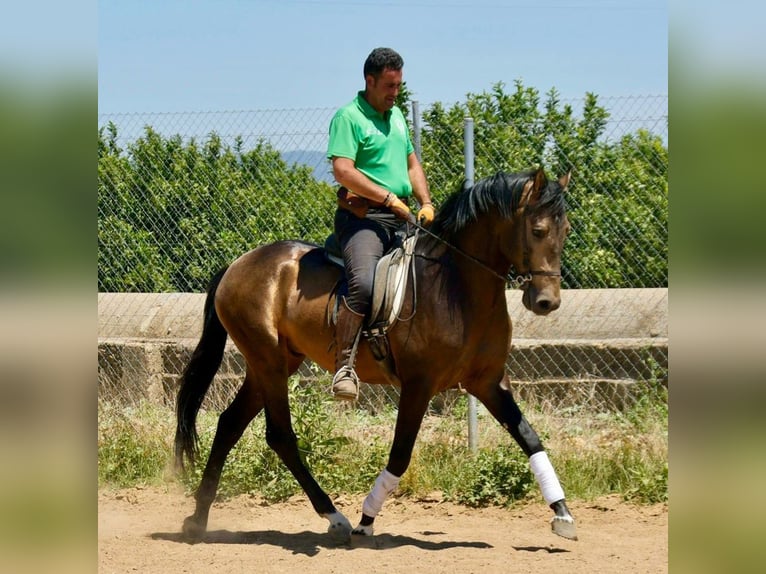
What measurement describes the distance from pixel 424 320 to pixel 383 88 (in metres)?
1.50

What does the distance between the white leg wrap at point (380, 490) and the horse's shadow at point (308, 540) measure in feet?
0.71

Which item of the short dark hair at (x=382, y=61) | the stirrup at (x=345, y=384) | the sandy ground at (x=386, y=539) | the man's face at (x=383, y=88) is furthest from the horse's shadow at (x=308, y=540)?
the short dark hair at (x=382, y=61)

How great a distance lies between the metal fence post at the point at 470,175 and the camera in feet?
24.9

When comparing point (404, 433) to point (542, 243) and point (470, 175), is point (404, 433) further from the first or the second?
point (470, 175)

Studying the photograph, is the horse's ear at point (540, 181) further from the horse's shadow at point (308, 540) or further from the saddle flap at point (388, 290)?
the horse's shadow at point (308, 540)

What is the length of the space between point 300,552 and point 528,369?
279cm

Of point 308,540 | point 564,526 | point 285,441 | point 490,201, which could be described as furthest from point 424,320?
point 308,540

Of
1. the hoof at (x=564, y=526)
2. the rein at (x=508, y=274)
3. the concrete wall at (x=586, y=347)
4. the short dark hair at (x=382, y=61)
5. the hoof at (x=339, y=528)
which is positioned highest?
the short dark hair at (x=382, y=61)

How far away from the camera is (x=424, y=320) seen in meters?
5.98

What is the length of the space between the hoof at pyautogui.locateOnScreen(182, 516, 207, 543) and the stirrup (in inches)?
65.4

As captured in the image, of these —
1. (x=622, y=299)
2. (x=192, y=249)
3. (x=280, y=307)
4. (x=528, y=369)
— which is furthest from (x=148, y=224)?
(x=622, y=299)
